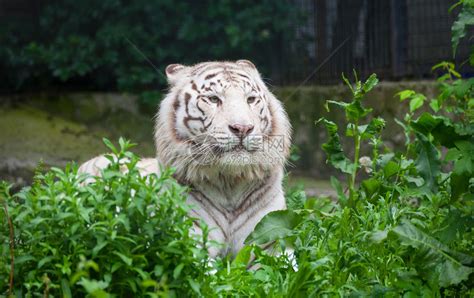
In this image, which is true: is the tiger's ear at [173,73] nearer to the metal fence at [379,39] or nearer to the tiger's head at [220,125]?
the tiger's head at [220,125]

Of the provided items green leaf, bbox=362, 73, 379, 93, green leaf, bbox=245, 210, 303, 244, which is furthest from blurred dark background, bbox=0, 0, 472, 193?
green leaf, bbox=245, 210, 303, 244

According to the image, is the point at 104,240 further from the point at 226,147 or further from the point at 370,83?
the point at 370,83

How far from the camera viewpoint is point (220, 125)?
4387 mm

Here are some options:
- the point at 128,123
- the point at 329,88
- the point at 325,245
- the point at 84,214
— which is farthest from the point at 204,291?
the point at 128,123

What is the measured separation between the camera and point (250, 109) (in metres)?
4.54

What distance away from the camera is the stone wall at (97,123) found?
26.6ft

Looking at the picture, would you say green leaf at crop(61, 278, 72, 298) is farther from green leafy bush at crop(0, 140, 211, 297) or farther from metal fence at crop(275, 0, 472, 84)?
metal fence at crop(275, 0, 472, 84)

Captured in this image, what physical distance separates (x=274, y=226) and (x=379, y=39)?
4935 millimetres

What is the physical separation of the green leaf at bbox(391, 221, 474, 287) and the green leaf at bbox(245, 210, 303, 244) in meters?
0.71

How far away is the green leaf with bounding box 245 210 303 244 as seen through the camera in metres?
3.78

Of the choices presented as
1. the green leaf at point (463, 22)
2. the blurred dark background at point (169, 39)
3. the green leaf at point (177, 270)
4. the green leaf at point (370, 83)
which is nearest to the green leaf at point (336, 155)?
the green leaf at point (370, 83)

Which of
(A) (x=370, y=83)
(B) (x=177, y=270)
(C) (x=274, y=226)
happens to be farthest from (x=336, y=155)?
(B) (x=177, y=270)

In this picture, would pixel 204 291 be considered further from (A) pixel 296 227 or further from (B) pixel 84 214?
(A) pixel 296 227

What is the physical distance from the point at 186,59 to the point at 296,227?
226 inches
